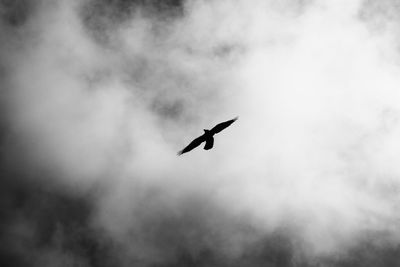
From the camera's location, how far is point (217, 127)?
22.5 meters

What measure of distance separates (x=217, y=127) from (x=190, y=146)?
6.17ft

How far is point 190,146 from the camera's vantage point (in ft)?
73.9
